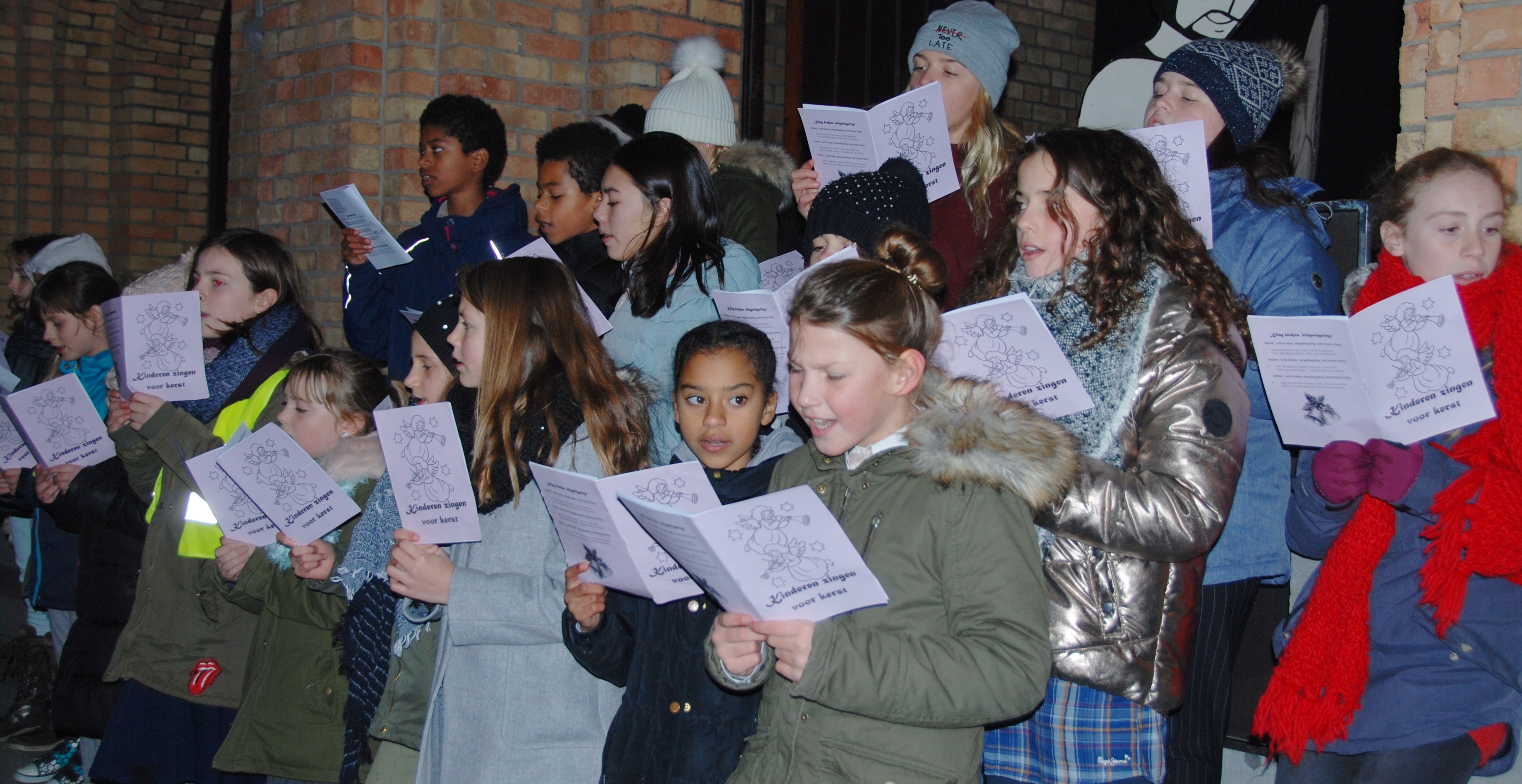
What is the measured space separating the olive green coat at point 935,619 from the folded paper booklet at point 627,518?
196 mm

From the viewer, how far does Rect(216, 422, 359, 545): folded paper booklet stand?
287 centimetres

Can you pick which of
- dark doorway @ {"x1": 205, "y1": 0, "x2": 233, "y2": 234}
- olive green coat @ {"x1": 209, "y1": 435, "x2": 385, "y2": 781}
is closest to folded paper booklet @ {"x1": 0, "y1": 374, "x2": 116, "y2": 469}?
olive green coat @ {"x1": 209, "y1": 435, "x2": 385, "y2": 781}

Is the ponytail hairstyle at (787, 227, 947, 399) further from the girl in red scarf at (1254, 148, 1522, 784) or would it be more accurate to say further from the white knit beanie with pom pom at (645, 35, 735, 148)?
the white knit beanie with pom pom at (645, 35, 735, 148)

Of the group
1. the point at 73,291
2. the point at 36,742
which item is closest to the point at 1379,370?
the point at 73,291

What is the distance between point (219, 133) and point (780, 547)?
8543mm

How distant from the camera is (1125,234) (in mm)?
2182

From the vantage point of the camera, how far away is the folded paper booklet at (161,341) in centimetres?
349

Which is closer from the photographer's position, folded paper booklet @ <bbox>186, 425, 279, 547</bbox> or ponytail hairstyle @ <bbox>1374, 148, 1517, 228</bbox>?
ponytail hairstyle @ <bbox>1374, 148, 1517, 228</bbox>

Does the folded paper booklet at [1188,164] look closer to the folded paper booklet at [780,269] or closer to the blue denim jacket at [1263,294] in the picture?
the blue denim jacket at [1263,294]

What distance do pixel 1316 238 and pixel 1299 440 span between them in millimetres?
616

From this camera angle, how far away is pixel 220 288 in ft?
12.3

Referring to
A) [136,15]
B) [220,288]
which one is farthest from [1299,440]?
[136,15]

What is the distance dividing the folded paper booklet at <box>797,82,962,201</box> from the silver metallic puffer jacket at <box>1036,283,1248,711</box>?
46.9 inches

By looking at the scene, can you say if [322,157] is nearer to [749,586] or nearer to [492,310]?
[492,310]
